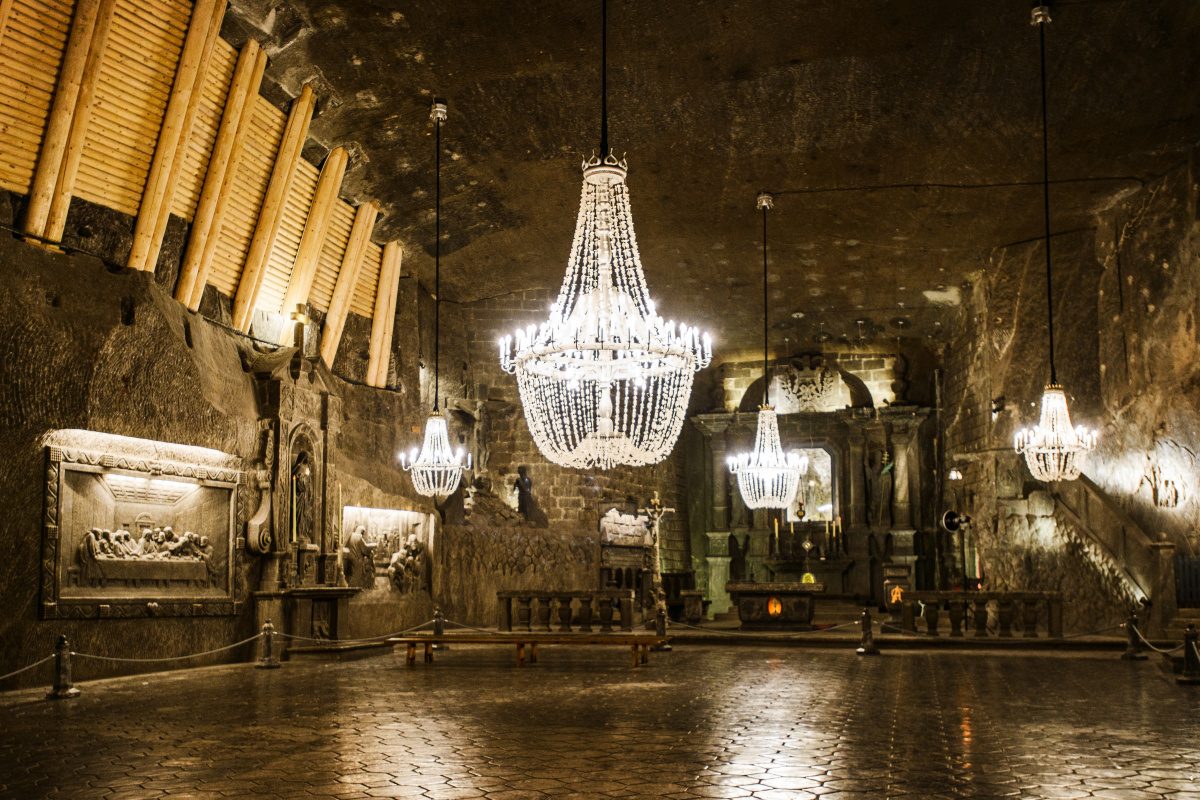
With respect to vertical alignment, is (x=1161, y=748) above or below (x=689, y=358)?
below

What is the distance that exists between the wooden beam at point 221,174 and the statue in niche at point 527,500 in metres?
8.03

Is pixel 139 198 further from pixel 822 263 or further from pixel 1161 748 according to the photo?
pixel 822 263

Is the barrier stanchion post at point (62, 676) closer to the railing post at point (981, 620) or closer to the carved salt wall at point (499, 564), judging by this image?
the carved salt wall at point (499, 564)

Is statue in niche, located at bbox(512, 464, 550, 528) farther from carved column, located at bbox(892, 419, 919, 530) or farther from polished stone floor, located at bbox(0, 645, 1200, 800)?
polished stone floor, located at bbox(0, 645, 1200, 800)

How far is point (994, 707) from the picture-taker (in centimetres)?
732

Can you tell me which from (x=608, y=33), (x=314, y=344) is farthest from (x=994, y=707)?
(x=314, y=344)

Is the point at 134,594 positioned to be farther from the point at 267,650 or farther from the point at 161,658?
the point at 267,650

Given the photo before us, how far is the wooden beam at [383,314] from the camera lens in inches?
607

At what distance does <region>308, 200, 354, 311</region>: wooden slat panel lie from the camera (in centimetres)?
1384

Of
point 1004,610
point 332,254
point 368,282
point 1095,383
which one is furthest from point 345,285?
point 1095,383

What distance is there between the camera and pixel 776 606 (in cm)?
1529

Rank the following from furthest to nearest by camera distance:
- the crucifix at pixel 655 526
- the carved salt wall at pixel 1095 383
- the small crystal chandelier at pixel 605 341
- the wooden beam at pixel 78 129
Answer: the crucifix at pixel 655 526, the carved salt wall at pixel 1095 383, the wooden beam at pixel 78 129, the small crystal chandelier at pixel 605 341

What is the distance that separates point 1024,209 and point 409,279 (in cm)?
850

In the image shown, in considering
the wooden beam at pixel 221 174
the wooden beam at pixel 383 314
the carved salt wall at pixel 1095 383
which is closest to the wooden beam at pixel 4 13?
the wooden beam at pixel 221 174
